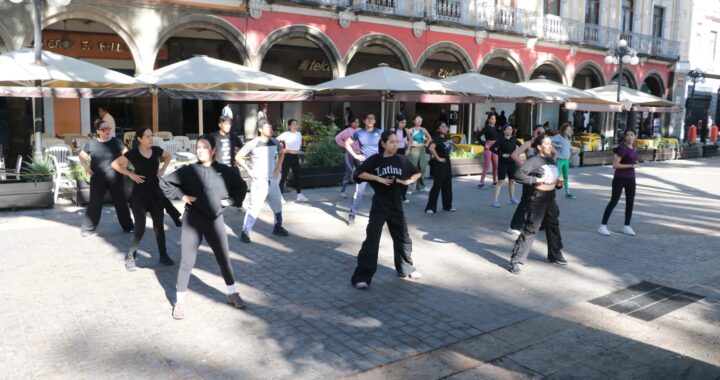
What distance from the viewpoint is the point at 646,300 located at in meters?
6.42

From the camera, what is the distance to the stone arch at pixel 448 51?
21.9 metres

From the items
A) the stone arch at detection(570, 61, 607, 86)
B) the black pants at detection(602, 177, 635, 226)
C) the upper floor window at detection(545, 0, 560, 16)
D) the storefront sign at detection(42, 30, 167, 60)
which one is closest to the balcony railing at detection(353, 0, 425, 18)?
the storefront sign at detection(42, 30, 167, 60)

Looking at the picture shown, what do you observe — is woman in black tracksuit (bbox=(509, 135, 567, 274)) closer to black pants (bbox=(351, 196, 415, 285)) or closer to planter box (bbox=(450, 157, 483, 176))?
black pants (bbox=(351, 196, 415, 285))

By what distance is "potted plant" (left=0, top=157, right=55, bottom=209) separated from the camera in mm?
9883

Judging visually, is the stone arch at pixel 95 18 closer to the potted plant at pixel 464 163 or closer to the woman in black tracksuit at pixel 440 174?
the potted plant at pixel 464 163

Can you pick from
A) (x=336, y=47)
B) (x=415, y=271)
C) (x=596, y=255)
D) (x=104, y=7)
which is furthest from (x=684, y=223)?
(x=104, y=7)

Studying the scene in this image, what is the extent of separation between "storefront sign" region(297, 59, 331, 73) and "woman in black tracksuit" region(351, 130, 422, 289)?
17162 millimetres

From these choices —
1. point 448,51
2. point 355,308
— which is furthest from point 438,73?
point 355,308

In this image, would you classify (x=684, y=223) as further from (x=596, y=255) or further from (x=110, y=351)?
(x=110, y=351)

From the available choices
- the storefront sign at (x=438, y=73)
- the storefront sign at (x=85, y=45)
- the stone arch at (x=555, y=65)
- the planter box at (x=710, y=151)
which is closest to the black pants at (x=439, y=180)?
the storefront sign at (x=85, y=45)

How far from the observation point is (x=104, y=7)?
15.3 meters

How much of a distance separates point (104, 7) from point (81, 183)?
6.79 meters

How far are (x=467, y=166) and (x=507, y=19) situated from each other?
423 inches

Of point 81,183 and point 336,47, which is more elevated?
point 336,47
